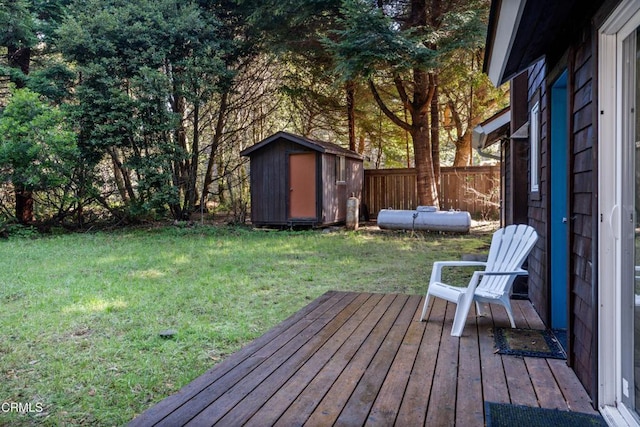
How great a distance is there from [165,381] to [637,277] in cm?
236

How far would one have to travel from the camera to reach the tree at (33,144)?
909cm

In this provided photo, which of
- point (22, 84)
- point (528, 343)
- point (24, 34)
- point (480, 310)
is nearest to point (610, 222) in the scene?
point (528, 343)

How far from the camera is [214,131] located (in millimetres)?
13164

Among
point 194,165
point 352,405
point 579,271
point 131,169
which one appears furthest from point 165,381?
point 194,165

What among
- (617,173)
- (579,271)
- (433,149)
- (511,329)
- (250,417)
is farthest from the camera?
(433,149)

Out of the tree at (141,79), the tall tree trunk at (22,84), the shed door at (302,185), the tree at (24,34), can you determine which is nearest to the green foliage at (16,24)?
the tree at (24,34)

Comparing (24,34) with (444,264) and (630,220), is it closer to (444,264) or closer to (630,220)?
(444,264)

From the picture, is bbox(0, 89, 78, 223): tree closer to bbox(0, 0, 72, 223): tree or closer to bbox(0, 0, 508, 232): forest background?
bbox(0, 0, 508, 232): forest background

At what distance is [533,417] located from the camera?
189 centimetres

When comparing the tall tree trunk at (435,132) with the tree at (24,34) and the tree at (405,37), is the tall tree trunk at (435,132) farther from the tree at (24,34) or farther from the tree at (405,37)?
the tree at (24,34)

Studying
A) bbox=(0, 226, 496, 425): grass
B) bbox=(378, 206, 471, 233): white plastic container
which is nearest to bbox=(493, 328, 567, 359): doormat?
bbox=(0, 226, 496, 425): grass

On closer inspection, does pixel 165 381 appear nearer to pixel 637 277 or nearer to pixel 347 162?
pixel 637 277

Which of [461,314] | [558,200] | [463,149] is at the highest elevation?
[463,149]

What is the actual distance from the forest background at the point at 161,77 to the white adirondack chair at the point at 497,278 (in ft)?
20.0
